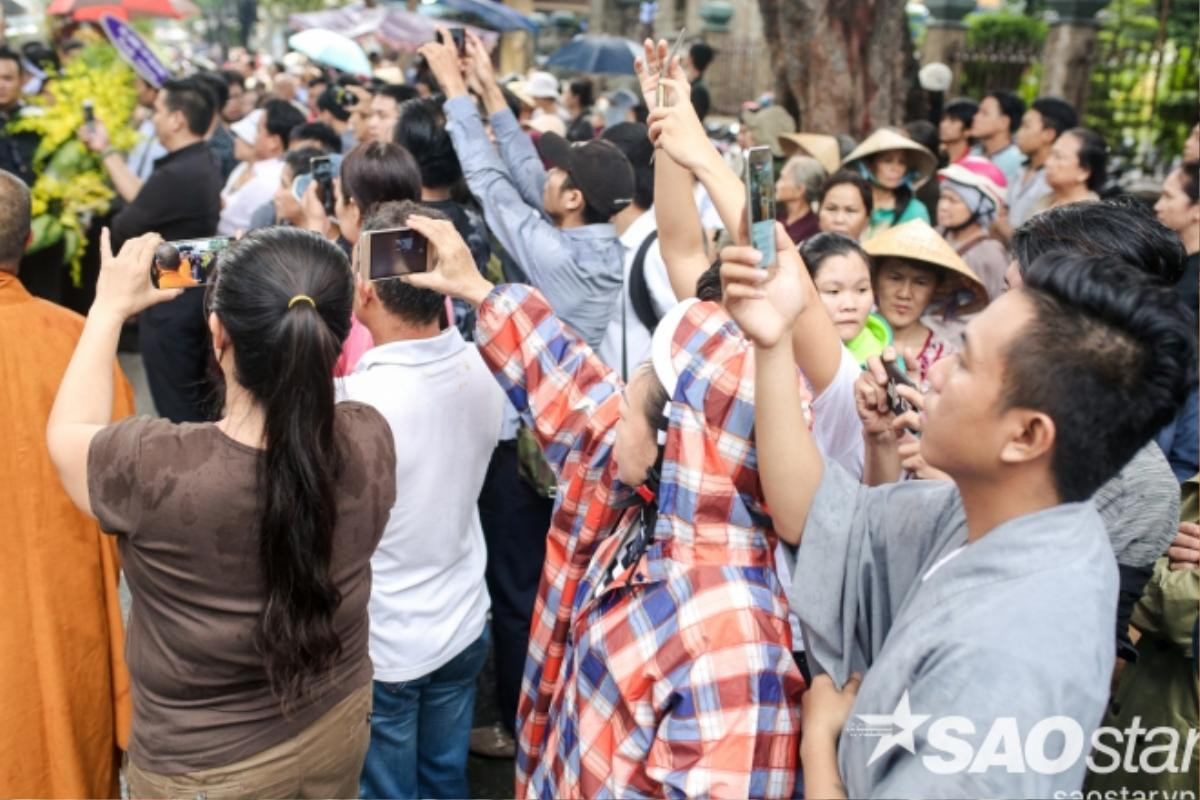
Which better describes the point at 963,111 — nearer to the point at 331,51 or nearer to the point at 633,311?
the point at 331,51

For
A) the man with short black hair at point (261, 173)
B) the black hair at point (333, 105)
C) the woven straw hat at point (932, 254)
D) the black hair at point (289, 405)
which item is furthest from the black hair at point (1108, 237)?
the black hair at point (333, 105)

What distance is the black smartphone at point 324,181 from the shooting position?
3.54 metres

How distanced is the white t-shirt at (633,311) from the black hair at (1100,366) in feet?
7.01

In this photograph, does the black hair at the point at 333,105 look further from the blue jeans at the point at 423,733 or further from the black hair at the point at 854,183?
the blue jeans at the point at 423,733

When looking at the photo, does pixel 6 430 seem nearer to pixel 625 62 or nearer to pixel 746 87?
pixel 625 62

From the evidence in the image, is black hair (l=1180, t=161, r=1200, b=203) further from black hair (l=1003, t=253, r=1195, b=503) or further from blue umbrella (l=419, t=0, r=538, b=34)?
blue umbrella (l=419, t=0, r=538, b=34)

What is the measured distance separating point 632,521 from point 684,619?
1.15ft

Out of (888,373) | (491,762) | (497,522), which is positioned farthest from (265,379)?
(491,762)

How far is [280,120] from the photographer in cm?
630

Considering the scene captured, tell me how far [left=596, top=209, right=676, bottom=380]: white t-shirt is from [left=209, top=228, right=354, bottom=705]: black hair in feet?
5.58

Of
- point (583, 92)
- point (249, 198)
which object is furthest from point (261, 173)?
point (583, 92)

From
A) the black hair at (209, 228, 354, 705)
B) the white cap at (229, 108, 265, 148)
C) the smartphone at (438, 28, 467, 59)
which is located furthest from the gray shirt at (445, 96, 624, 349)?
the white cap at (229, 108, 265, 148)

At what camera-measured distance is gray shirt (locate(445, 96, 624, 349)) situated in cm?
321

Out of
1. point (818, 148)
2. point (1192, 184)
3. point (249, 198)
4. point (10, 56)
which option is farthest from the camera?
point (818, 148)
